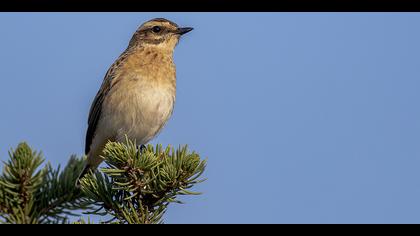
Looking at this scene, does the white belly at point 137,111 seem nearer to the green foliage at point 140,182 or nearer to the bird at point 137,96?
the bird at point 137,96

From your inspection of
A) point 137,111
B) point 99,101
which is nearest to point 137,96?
point 137,111

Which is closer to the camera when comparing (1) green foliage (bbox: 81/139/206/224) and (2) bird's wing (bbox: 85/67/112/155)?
(1) green foliage (bbox: 81/139/206/224)

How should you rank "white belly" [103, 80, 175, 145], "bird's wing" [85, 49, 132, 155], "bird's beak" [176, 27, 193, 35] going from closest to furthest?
"white belly" [103, 80, 175, 145] < "bird's wing" [85, 49, 132, 155] < "bird's beak" [176, 27, 193, 35]

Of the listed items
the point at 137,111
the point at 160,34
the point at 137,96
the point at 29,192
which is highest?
the point at 160,34

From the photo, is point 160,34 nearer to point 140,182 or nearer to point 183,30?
point 183,30

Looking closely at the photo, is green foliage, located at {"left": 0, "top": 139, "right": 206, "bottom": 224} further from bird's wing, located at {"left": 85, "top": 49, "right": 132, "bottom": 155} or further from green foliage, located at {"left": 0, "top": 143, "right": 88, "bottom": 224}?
bird's wing, located at {"left": 85, "top": 49, "right": 132, "bottom": 155}

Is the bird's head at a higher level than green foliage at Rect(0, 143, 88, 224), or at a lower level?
higher

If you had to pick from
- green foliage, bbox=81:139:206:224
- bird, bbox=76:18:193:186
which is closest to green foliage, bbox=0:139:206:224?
green foliage, bbox=81:139:206:224
